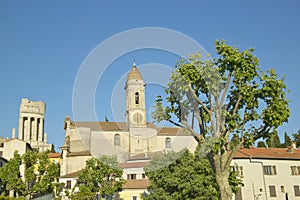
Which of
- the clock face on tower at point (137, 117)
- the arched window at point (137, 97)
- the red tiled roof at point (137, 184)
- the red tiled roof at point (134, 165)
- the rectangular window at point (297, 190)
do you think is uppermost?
the arched window at point (137, 97)

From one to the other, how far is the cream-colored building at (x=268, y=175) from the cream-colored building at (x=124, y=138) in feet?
44.4

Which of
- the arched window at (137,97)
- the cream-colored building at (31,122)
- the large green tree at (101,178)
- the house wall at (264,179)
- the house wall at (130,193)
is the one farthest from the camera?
the cream-colored building at (31,122)

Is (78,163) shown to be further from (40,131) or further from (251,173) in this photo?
(40,131)

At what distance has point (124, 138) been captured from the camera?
6512 cm

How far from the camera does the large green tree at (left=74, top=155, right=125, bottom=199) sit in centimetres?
4206

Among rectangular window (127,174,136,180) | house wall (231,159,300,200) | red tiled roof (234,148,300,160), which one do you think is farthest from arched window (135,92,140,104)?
house wall (231,159,300,200)

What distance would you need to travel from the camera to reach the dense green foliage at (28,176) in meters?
42.8

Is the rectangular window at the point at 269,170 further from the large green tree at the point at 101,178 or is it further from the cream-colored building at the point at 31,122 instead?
the cream-colored building at the point at 31,122

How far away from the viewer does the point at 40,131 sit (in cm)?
11894

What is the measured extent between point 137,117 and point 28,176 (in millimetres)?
25201

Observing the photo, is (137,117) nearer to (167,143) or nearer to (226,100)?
(167,143)

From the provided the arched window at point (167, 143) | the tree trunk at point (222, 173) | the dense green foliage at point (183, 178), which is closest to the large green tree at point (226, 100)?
the tree trunk at point (222, 173)

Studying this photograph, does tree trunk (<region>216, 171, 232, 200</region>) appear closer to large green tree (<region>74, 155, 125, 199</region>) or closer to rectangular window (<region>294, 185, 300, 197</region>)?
large green tree (<region>74, 155, 125, 199</region>)

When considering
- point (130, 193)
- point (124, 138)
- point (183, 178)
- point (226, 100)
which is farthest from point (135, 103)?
point (226, 100)
